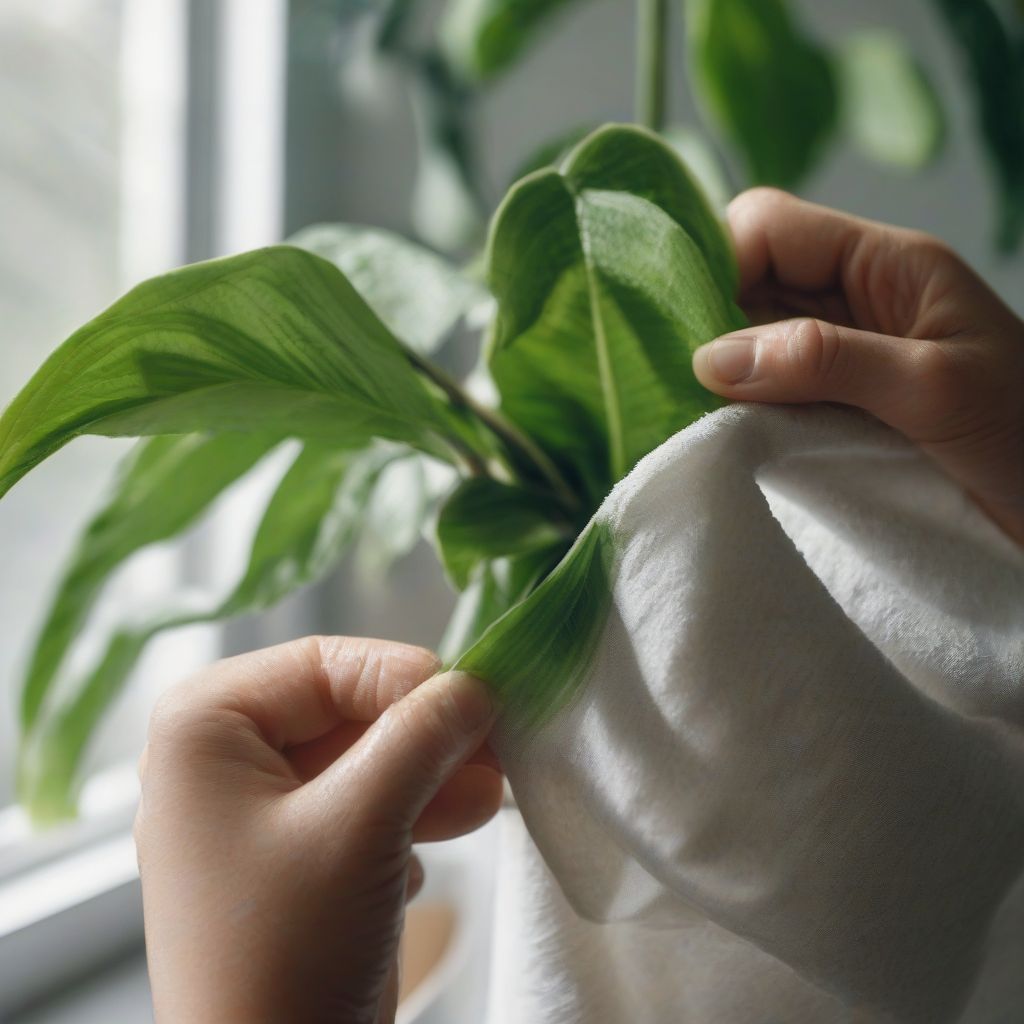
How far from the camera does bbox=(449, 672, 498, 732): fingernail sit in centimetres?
26

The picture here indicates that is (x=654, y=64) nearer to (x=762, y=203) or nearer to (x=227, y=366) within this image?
(x=762, y=203)

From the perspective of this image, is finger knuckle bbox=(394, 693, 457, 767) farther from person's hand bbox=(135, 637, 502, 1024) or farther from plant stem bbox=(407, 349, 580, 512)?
plant stem bbox=(407, 349, 580, 512)

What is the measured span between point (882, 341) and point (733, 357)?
0.06 meters

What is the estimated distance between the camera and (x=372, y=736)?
258 mm

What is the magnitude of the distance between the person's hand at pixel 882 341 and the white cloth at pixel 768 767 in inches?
0.6

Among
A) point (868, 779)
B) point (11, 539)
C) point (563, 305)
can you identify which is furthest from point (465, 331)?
point (868, 779)

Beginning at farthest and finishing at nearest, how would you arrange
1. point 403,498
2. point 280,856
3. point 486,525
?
point 403,498 → point 486,525 → point 280,856

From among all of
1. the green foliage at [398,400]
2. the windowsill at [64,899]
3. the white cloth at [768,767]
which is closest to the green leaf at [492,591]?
the green foliage at [398,400]

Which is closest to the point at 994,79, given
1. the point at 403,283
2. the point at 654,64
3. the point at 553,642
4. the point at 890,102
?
the point at 890,102

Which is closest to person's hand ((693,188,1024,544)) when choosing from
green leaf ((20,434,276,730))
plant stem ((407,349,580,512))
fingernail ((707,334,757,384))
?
fingernail ((707,334,757,384))

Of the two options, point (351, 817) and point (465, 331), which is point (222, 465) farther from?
point (465, 331)

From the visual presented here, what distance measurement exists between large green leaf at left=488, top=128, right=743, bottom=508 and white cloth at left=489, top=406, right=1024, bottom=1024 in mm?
39

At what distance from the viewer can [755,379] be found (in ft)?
0.94

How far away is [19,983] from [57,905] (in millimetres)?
40
